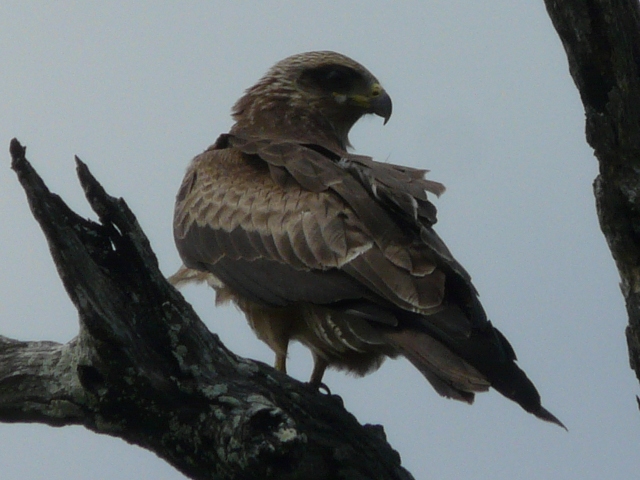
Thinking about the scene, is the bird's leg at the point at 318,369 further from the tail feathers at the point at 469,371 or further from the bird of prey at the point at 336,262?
the tail feathers at the point at 469,371

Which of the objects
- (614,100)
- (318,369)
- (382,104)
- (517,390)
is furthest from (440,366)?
(382,104)

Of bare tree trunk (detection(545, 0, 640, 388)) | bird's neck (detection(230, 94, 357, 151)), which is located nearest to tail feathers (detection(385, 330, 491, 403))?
bare tree trunk (detection(545, 0, 640, 388))

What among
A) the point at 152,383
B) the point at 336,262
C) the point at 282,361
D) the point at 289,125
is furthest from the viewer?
the point at 289,125

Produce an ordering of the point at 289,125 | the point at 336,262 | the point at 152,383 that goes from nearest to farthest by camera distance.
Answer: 1. the point at 152,383
2. the point at 336,262
3. the point at 289,125

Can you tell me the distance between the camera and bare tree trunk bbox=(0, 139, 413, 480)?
444 cm

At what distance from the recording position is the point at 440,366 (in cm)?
486

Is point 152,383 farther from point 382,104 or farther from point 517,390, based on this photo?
point 382,104

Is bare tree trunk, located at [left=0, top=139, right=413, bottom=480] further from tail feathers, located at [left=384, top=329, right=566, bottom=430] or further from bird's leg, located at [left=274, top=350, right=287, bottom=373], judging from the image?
bird's leg, located at [left=274, top=350, right=287, bottom=373]

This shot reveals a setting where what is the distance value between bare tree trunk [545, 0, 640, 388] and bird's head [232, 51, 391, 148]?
130 inches

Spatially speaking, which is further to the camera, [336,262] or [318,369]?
[318,369]

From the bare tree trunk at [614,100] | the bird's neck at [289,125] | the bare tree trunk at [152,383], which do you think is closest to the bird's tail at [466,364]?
the bare tree trunk at [152,383]

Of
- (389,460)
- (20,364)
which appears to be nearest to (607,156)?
(389,460)

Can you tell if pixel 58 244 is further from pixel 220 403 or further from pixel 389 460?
pixel 389 460

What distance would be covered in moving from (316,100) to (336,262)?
282 cm
